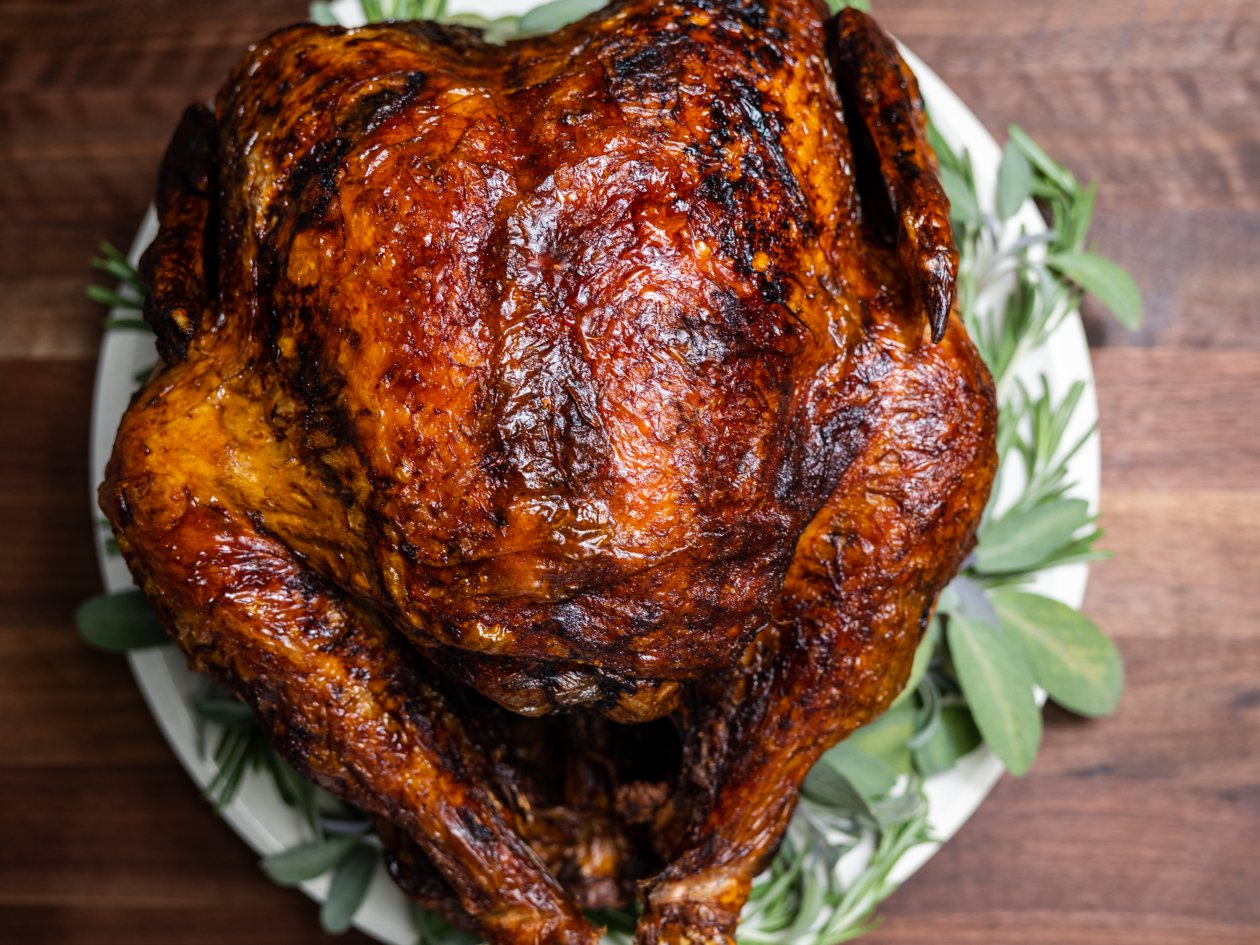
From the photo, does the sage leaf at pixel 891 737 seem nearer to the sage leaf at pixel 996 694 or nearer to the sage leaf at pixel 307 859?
the sage leaf at pixel 996 694

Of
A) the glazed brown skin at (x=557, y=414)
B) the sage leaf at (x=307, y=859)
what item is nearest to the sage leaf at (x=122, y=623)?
the sage leaf at (x=307, y=859)

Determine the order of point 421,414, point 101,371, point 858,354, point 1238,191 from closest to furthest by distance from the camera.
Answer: point 421,414 → point 858,354 → point 101,371 → point 1238,191

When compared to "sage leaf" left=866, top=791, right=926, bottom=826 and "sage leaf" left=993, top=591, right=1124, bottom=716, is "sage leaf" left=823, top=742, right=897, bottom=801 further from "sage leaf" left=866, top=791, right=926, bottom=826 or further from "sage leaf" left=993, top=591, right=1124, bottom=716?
"sage leaf" left=993, top=591, right=1124, bottom=716

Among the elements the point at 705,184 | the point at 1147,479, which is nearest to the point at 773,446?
the point at 705,184

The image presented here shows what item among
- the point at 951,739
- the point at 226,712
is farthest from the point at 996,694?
the point at 226,712

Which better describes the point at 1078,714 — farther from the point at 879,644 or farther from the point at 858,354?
the point at 858,354

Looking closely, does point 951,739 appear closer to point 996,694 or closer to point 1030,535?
point 996,694
